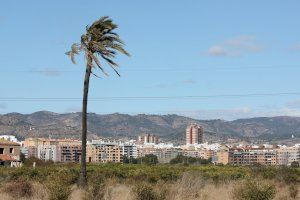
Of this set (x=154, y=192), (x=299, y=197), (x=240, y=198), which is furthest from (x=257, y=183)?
(x=299, y=197)

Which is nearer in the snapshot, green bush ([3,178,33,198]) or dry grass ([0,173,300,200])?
dry grass ([0,173,300,200])

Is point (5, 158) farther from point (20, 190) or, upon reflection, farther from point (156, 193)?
point (156, 193)

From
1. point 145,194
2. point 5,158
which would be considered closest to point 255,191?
point 145,194

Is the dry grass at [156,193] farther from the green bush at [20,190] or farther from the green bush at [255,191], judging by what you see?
the green bush at [255,191]

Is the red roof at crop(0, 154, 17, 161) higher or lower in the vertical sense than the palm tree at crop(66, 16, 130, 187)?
lower

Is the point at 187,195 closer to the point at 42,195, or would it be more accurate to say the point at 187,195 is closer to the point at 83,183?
the point at 42,195

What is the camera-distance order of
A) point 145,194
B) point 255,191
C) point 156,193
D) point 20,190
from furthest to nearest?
1. point 20,190
2. point 156,193
3. point 145,194
4. point 255,191

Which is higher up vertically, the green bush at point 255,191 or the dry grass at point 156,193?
the green bush at point 255,191

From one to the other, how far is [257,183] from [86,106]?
15.3m

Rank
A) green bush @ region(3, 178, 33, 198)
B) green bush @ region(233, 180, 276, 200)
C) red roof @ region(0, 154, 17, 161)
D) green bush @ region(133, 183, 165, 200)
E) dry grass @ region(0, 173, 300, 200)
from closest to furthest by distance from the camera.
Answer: green bush @ region(233, 180, 276, 200)
green bush @ region(133, 183, 165, 200)
dry grass @ region(0, 173, 300, 200)
green bush @ region(3, 178, 33, 198)
red roof @ region(0, 154, 17, 161)

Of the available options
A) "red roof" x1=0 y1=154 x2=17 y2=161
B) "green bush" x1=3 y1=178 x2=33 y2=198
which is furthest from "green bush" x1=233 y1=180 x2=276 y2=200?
"red roof" x1=0 y1=154 x2=17 y2=161

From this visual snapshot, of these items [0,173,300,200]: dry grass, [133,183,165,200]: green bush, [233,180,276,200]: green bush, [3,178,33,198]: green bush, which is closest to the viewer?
[233,180,276,200]: green bush

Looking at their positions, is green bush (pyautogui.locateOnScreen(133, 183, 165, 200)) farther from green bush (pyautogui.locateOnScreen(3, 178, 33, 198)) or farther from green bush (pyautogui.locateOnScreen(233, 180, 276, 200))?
green bush (pyautogui.locateOnScreen(3, 178, 33, 198))

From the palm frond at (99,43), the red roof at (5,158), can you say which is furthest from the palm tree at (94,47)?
the red roof at (5,158)
